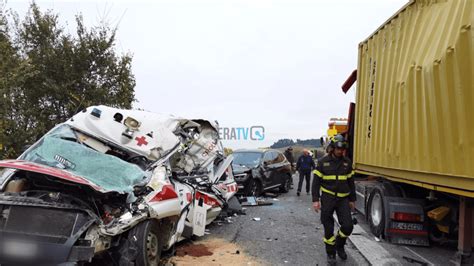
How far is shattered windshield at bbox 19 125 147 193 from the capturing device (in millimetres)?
4645

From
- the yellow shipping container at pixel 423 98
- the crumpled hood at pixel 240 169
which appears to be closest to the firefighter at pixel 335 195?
the yellow shipping container at pixel 423 98

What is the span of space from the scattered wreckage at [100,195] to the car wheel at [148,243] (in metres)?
0.01

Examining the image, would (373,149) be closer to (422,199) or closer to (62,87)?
(422,199)

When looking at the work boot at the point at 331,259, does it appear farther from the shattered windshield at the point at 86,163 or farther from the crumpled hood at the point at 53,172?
the crumpled hood at the point at 53,172

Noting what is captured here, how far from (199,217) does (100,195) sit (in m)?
2.23

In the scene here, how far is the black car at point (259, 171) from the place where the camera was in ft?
38.2

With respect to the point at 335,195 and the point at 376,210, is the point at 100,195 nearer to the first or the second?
the point at 335,195

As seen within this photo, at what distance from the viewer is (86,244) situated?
397 cm

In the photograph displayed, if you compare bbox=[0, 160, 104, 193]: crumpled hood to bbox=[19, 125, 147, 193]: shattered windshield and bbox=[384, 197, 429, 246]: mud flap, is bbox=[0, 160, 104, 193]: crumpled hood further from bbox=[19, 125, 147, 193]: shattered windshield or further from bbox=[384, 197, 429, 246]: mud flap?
bbox=[384, 197, 429, 246]: mud flap

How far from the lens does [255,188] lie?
11.9 m

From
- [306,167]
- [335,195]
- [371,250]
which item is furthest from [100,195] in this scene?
[306,167]

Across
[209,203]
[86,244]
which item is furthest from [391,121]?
[86,244]

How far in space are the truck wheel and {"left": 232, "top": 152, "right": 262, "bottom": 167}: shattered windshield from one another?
4983mm

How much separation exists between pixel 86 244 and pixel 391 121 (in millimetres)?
4761
